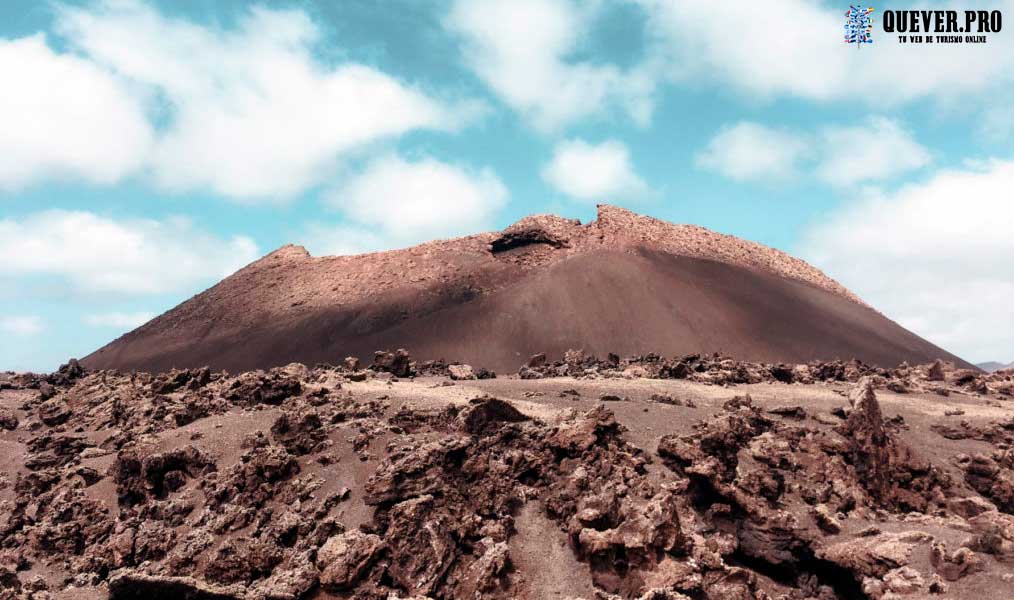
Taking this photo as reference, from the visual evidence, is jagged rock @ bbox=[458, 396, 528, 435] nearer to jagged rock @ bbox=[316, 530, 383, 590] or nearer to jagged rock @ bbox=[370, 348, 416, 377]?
jagged rock @ bbox=[316, 530, 383, 590]

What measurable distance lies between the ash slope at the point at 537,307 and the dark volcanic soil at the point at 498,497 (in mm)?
23534

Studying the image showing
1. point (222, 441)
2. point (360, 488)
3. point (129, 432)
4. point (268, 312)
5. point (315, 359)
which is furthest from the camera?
point (268, 312)

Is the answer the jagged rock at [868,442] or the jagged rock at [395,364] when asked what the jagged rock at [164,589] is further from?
the jagged rock at [868,442]

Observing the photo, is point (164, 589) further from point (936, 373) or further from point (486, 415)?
point (936, 373)

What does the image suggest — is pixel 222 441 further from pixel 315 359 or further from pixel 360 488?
pixel 315 359

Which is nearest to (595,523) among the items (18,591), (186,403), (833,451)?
(833,451)

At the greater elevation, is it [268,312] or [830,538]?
[268,312]

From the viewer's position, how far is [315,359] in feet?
144

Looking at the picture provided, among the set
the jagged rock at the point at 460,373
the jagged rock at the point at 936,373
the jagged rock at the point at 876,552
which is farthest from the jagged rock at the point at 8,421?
the jagged rock at the point at 936,373

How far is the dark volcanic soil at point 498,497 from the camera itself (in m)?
11.1

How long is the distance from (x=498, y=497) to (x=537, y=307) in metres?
33.1

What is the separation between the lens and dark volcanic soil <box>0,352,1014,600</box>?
1109cm

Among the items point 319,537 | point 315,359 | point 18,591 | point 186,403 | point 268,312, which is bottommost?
point 18,591

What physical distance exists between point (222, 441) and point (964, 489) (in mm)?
17272
